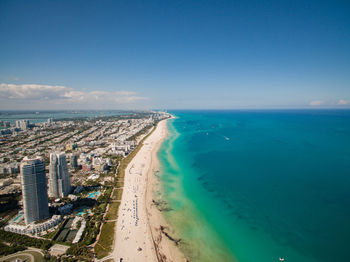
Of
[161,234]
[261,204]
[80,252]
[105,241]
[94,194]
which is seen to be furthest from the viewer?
[94,194]

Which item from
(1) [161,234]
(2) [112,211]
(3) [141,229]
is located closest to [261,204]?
(1) [161,234]

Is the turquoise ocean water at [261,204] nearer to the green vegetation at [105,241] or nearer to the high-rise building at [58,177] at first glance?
the green vegetation at [105,241]

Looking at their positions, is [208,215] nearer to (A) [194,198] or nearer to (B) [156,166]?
(A) [194,198]

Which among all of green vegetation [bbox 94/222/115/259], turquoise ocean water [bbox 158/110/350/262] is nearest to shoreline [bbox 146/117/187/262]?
turquoise ocean water [bbox 158/110/350/262]

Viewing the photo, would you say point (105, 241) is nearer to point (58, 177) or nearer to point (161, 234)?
point (161, 234)

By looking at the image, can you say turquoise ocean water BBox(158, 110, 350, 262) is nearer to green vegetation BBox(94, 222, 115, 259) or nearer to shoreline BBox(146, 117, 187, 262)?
shoreline BBox(146, 117, 187, 262)
